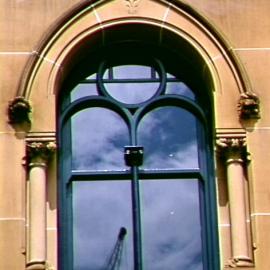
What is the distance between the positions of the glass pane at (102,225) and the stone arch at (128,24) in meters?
0.99

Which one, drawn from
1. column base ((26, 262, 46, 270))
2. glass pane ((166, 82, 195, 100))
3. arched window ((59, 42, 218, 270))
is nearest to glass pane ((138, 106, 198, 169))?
arched window ((59, 42, 218, 270))

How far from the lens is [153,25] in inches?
707

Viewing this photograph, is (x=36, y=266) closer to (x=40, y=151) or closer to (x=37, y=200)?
(x=37, y=200)

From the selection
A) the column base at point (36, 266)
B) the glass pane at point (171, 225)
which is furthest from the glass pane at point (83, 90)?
the column base at point (36, 266)

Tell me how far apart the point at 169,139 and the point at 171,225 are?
3.91 ft

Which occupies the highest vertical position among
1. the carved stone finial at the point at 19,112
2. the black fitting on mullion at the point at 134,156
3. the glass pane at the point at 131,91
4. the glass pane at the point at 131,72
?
the glass pane at the point at 131,72

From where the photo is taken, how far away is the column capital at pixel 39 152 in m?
17.0

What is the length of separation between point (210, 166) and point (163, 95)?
115 cm

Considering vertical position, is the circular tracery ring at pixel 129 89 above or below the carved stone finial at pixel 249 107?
above

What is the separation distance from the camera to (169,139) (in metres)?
17.8

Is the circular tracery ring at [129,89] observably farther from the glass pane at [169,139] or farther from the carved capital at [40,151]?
the carved capital at [40,151]

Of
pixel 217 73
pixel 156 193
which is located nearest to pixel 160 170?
pixel 156 193

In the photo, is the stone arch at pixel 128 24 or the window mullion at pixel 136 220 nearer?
the window mullion at pixel 136 220

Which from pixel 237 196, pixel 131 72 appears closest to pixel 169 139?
pixel 131 72
